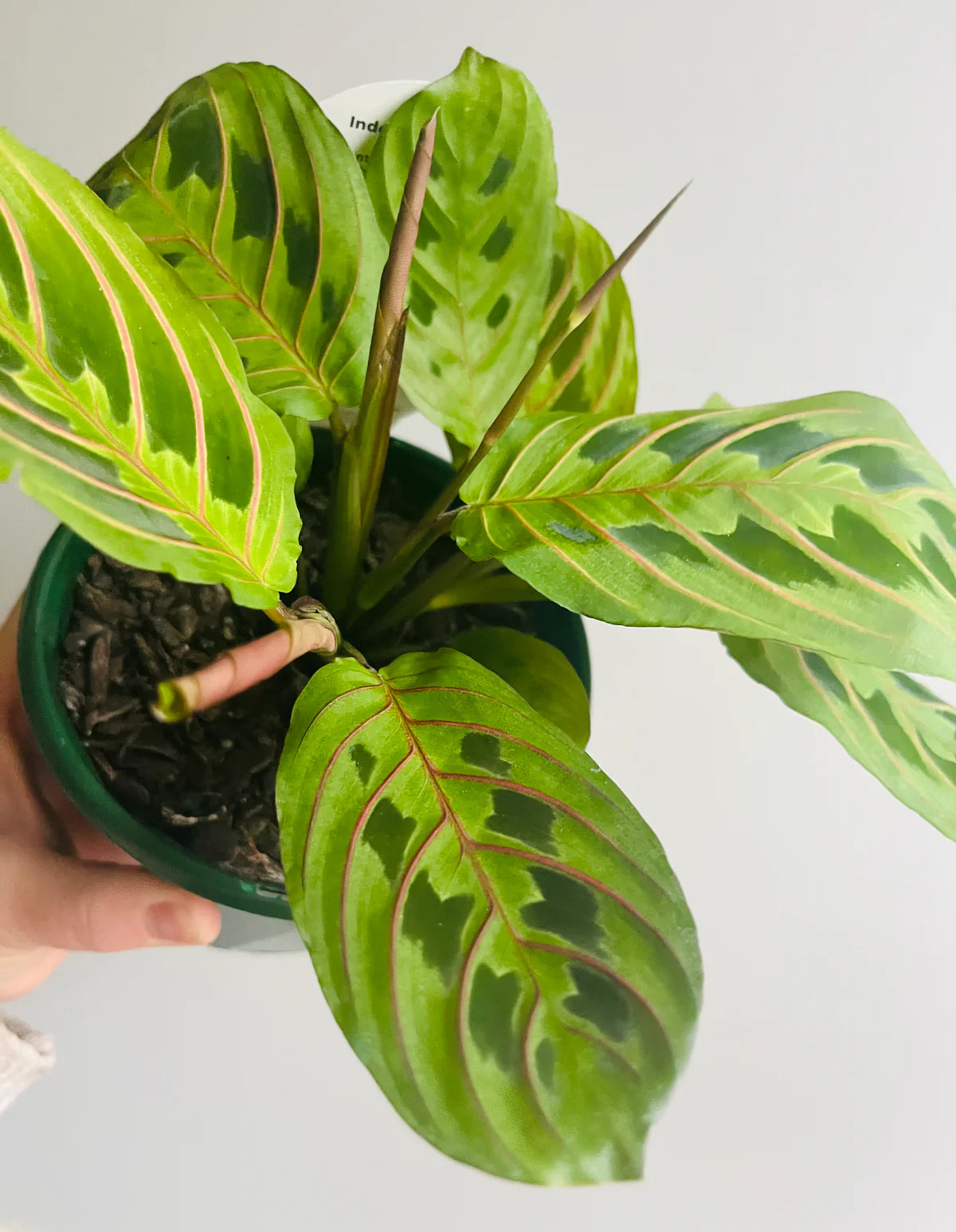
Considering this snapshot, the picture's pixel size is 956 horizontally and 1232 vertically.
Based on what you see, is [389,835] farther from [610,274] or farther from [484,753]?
[610,274]

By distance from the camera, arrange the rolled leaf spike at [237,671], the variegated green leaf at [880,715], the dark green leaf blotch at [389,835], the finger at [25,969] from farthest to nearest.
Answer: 1. the finger at [25,969]
2. the variegated green leaf at [880,715]
3. the dark green leaf blotch at [389,835]
4. the rolled leaf spike at [237,671]

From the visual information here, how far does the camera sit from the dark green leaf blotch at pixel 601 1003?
330mm

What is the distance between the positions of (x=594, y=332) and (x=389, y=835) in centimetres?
32

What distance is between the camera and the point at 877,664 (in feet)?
1.20

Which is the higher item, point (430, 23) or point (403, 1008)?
point (430, 23)

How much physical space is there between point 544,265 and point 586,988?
1.18ft

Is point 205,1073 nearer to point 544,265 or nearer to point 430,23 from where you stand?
point 544,265

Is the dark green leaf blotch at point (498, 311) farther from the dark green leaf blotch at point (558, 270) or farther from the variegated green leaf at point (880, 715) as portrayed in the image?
the variegated green leaf at point (880, 715)

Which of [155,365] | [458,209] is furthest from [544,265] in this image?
[155,365]

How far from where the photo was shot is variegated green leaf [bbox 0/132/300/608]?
31 cm

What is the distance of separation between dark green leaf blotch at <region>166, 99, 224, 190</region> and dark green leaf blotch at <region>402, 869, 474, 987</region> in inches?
12.7

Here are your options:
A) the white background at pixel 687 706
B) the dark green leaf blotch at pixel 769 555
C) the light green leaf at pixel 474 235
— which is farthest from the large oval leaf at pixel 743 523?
the white background at pixel 687 706

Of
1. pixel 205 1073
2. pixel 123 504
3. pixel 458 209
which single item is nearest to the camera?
pixel 123 504

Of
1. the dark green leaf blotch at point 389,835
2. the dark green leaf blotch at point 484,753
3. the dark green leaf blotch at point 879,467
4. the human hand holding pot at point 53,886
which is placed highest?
the dark green leaf blotch at point 879,467
